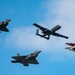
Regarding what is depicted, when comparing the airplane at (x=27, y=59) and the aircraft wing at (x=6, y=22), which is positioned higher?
the aircraft wing at (x=6, y=22)

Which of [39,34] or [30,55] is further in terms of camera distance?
[39,34]

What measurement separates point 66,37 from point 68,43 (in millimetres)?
2838

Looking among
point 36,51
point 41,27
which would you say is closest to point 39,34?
point 41,27

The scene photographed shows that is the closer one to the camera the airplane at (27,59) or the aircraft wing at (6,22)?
the aircraft wing at (6,22)

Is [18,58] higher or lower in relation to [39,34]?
lower

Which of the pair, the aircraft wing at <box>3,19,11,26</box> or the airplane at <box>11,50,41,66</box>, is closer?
the aircraft wing at <box>3,19,11,26</box>

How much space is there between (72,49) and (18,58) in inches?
973

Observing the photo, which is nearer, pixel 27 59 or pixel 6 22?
pixel 6 22

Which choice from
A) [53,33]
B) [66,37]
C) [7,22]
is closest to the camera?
[7,22]

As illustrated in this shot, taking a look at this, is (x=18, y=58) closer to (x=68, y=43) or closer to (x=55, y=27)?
(x=55, y=27)

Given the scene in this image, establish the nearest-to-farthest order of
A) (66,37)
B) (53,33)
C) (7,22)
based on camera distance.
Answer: (7,22) → (53,33) → (66,37)

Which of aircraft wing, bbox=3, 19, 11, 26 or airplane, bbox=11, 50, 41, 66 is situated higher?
aircraft wing, bbox=3, 19, 11, 26

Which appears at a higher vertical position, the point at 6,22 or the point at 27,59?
the point at 6,22

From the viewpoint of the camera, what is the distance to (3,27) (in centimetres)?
12181
